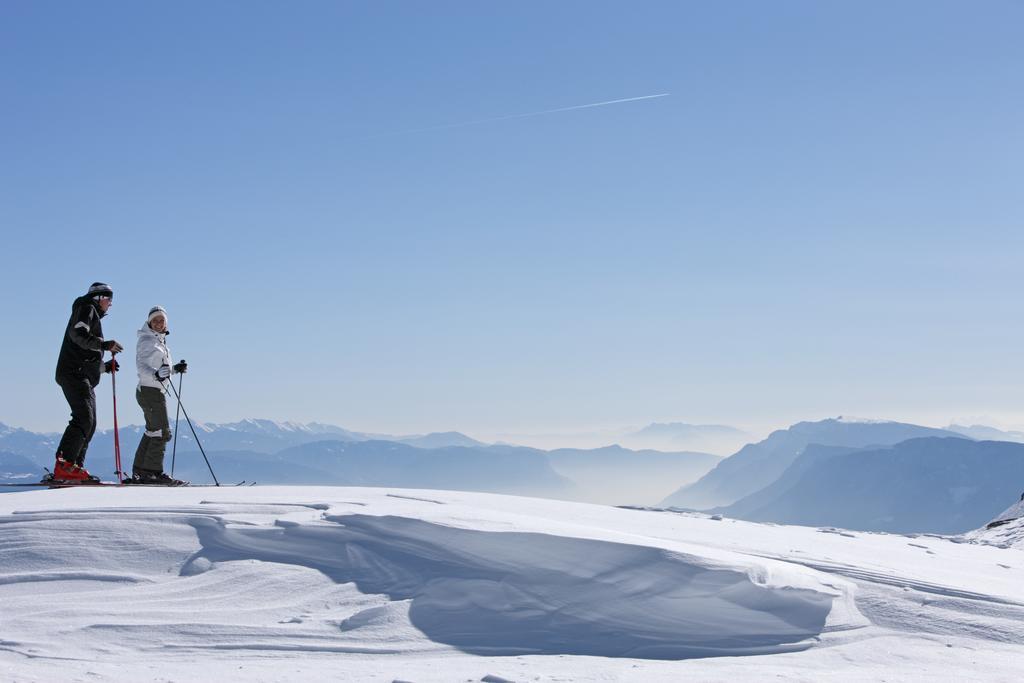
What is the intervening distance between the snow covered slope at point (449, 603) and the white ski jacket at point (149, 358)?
14.9 ft

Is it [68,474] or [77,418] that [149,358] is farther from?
[68,474]

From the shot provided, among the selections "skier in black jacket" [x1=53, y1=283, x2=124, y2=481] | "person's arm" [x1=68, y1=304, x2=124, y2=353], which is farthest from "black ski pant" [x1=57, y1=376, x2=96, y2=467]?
"person's arm" [x1=68, y1=304, x2=124, y2=353]

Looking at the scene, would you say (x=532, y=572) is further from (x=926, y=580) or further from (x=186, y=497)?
(x=186, y=497)

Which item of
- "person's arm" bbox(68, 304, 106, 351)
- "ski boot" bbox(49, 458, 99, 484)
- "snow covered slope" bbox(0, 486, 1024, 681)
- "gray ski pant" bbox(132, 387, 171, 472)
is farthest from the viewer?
"gray ski pant" bbox(132, 387, 171, 472)

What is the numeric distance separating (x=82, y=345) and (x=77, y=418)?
121 centimetres

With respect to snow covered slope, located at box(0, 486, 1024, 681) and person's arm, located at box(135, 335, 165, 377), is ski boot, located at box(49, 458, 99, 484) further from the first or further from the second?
snow covered slope, located at box(0, 486, 1024, 681)

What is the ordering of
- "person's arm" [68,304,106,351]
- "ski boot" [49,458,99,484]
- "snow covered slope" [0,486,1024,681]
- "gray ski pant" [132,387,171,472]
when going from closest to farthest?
"snow covered slope" [0,486,1024,681] → "person's arm" [68,304,106,351] → "ski boot" [49,458,99,484] → "gray ski pant" [132,387,171,472]

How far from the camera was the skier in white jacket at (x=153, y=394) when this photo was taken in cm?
1214

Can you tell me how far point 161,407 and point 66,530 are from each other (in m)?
5.52

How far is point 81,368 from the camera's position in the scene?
1202cm

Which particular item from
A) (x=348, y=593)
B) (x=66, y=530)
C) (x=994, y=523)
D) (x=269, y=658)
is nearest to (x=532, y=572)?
(x=348, y=593)

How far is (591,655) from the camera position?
5543 mm

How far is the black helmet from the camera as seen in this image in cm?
1200

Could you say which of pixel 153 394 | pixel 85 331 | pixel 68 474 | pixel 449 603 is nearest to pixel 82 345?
pixel 85 331
